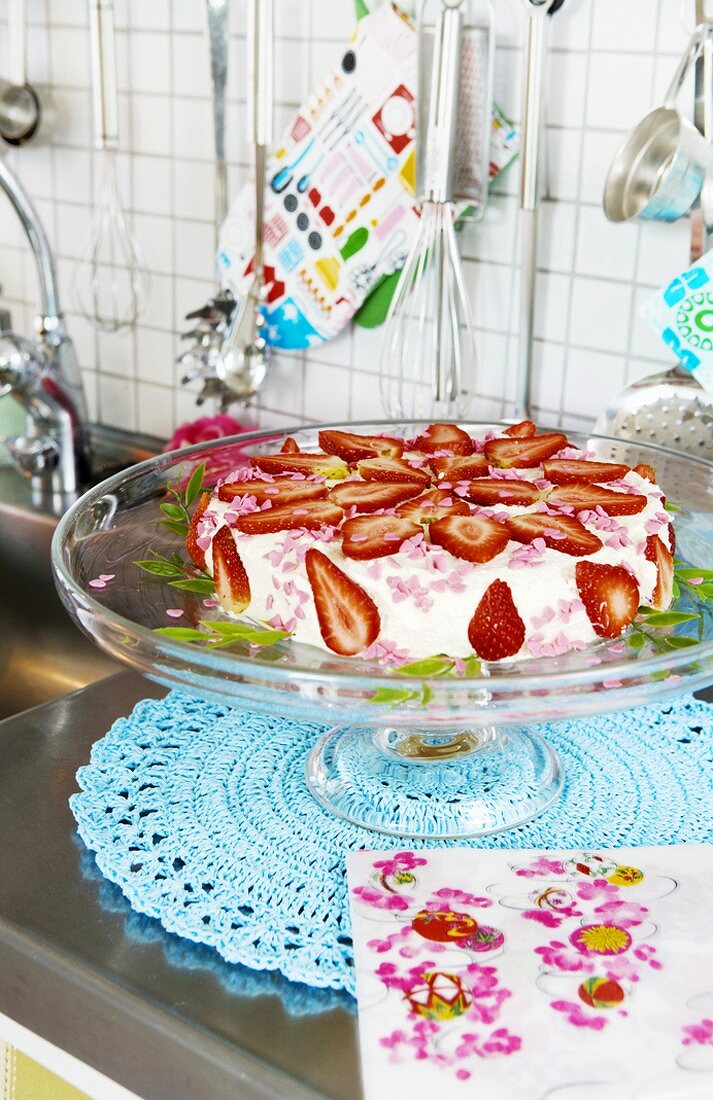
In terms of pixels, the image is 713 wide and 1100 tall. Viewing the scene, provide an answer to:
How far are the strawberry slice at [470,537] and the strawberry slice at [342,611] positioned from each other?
5 centimetres

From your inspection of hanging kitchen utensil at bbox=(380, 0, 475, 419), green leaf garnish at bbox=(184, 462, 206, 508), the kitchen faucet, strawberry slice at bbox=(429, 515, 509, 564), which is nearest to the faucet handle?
the kitchen faucet

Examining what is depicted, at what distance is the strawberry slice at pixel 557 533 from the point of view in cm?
62

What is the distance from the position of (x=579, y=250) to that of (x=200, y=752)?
481 millimetres

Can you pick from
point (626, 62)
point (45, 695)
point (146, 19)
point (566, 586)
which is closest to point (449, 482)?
point (566, 586)

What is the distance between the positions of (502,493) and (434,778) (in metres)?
0.16

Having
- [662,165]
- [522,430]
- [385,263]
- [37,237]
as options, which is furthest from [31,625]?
[662,165]

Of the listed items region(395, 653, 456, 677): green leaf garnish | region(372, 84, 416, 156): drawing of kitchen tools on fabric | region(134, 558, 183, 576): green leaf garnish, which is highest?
region(372, 84, 416, 156): drawing of kitchen tools on fabric

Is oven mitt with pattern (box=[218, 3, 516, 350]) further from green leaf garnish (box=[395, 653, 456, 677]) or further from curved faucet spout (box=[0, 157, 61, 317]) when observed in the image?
green leaf garnish (box=[395, 653, 456, 677])

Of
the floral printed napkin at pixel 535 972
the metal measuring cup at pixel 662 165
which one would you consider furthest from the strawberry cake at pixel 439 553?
the metal measuring cup at pixel 662 165

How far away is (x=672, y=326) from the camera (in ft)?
2.82

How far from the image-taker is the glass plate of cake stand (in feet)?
1.71

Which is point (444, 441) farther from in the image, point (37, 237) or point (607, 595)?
point (37, 237)

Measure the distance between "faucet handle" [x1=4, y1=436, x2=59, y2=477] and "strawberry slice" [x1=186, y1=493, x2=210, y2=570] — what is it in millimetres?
524

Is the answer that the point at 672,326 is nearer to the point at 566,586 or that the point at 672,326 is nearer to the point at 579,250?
the point at 579,250
